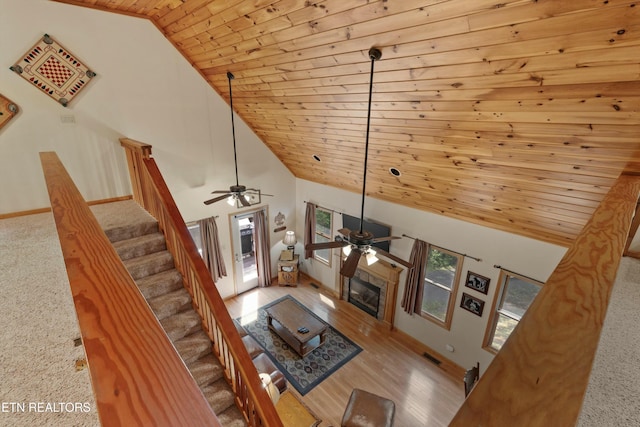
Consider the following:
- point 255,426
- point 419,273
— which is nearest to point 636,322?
point 255,426

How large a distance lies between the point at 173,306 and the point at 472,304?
4.59m

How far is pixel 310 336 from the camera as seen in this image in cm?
532

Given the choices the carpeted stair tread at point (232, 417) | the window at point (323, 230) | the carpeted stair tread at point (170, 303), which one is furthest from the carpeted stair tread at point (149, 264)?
the window at point (323, 230)

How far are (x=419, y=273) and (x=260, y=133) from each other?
4.25 meters

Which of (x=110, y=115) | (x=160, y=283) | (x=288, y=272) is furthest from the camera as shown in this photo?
(x=288, y=272)

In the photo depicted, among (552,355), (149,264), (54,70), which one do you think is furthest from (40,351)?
(54,70)

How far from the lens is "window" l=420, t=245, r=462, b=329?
5188 millimetres

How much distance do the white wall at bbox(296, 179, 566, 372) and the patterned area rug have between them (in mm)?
1312

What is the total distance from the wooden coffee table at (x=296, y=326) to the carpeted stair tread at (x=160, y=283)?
9.65 ft

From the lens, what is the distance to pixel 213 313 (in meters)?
2.15

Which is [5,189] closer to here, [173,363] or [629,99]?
[173,363]

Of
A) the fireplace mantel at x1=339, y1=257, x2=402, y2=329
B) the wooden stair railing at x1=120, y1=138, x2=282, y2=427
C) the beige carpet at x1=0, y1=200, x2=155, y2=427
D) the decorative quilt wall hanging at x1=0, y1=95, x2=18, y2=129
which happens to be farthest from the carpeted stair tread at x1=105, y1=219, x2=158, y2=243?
the fireplace mantel at x1=339, y1=257, x2=402, y2=329

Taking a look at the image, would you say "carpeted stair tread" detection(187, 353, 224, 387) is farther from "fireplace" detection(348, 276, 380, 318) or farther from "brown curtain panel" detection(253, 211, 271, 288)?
"brown curtain panel" detection(253, 211, 271, 288)

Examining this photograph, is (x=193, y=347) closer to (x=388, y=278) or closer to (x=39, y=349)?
(x=39, y=349)
